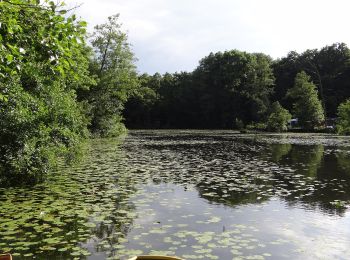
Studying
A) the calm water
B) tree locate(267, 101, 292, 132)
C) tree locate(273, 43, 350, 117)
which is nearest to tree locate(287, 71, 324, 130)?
tree locate(267, 101, 292, 132)

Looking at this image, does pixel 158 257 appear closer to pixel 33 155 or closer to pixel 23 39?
pixel 23 39

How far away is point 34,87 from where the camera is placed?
16.0m

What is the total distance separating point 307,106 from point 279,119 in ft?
18.7

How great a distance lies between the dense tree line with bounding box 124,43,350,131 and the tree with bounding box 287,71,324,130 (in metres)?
0.19

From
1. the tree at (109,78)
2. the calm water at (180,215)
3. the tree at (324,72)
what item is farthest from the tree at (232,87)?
the calm water at (180,215)

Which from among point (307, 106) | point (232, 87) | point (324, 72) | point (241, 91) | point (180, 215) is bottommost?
point (180, 215)

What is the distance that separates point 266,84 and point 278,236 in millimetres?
83057

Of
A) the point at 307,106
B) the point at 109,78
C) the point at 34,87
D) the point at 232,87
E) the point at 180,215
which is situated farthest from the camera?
the point at 232,87

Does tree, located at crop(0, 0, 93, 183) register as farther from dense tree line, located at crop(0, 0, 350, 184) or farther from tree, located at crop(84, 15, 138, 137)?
Answer: tree, located at crop(84, 15, 138, 137)

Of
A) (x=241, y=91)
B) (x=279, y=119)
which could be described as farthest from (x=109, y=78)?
(x=241, y=91)

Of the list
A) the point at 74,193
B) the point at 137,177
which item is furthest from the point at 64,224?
the point at 137,177

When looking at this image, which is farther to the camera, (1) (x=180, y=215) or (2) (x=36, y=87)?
(2) (x=36, y=87)

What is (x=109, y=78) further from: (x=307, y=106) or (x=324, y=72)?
(x=324, y=72)

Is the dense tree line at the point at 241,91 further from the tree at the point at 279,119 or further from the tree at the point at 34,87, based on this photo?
the tree at the point at 34,87
